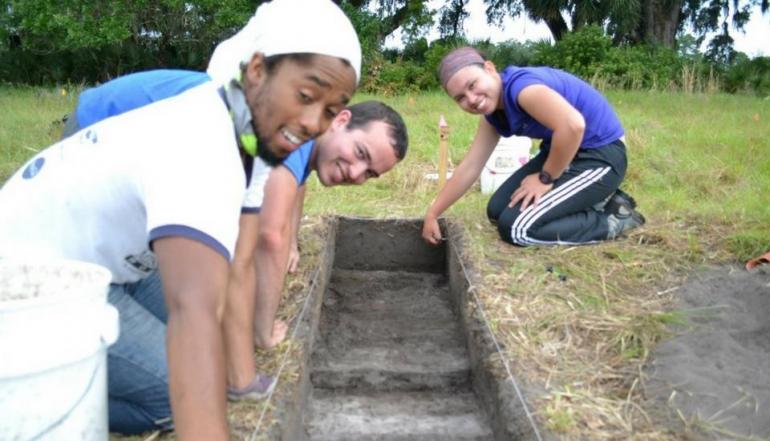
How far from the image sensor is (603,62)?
1384 centimetres

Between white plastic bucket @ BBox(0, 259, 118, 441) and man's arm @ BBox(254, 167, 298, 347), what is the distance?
1077mm

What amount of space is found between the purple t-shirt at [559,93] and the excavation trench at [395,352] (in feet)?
2.57

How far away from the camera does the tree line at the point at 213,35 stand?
12.9m

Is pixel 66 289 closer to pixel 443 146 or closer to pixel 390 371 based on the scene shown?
pixel 390 371

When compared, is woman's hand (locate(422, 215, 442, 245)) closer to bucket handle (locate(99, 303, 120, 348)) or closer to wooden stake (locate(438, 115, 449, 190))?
wooden stake (locate(438, 115, 449, 190))

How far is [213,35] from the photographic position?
46.0 feet

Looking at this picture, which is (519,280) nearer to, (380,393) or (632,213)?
(380,393)

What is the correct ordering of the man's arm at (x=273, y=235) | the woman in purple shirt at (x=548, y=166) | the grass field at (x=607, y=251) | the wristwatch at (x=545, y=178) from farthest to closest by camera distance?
the wristwatch at (x=545, y=178) < the woman in purple shirt at (x=548, y=166) < the man's arm at (x=273, y=235) < the grass field at (x=607, y=251)

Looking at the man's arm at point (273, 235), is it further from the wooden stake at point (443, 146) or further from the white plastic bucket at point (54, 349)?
the wooden stake at point (443, 146)

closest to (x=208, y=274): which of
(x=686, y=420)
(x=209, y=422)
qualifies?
(x=209, y=422)

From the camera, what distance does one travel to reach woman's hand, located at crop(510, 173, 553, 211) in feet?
14.5

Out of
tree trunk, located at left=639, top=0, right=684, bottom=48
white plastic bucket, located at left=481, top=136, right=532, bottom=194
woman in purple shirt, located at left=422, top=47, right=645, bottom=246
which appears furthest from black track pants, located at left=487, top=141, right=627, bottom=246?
tree trunk, located at left=639, top=0, right=684, bottom=48

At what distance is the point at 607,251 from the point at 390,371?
1.49 meters

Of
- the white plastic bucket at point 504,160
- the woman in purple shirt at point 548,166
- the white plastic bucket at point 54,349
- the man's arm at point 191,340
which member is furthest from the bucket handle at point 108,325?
the white plastic bucket at point 504,160
